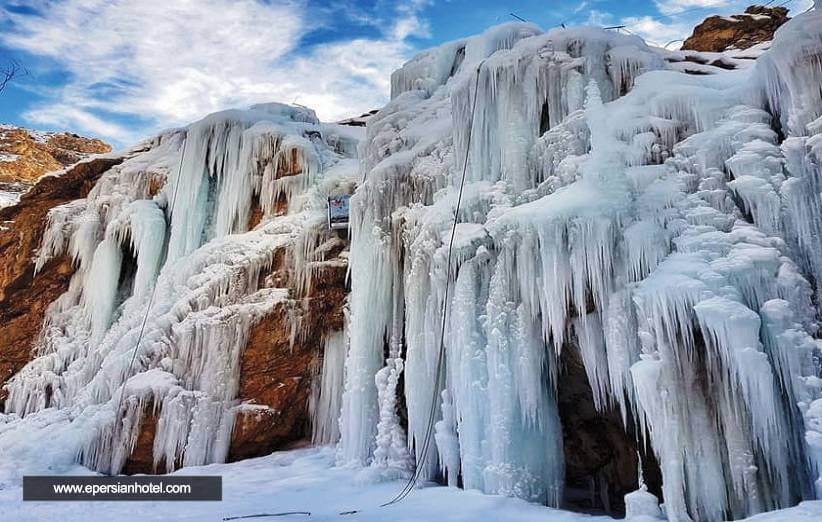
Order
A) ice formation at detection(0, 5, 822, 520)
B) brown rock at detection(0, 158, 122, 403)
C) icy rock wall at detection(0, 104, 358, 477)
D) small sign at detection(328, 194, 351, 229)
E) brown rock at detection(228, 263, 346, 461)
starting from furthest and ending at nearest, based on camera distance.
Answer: brown rock at detection(0, 158, 122, 403) → small sign at detection(328, 194, 351, 229) → brown rock at detection(228, 263, 346, 461) → icy rock wall at detection(0, 104, 358, 477) → ice formation at detection(0, 5, 822, 520)

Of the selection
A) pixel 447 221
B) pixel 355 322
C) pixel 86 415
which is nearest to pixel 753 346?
pixel 447 221

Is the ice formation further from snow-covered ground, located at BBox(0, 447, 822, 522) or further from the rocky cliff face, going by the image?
the rocky cliff face

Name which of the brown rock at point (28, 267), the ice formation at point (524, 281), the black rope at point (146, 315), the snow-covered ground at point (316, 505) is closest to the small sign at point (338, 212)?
the ice formation at point (524, 281)

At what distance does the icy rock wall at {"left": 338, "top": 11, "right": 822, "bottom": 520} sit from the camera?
4168 millimetres

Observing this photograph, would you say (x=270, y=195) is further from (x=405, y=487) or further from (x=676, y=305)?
(x=676, y=305)

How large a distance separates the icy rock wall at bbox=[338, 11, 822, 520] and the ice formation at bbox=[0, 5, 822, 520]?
2 centimetres

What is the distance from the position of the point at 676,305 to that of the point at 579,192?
1483 mm

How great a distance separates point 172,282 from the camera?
32.6 ft

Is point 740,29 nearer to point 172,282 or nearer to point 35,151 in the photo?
point 172,282

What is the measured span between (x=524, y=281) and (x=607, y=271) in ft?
2.83

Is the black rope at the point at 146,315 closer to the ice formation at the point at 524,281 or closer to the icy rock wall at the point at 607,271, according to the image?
the ice formation at the point at 524,281

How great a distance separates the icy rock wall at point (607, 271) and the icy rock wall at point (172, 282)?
2391 millimetres

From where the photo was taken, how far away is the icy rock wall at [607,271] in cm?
417

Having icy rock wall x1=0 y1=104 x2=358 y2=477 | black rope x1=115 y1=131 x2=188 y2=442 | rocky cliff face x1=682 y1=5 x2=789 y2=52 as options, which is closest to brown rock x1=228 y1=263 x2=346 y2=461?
icy rock wall x1=0 y1=104 x2=358 y2=477
